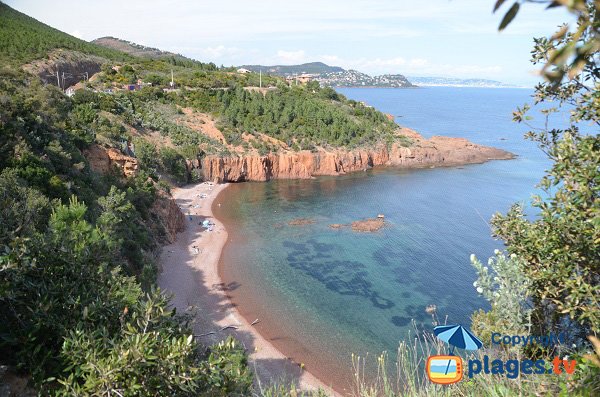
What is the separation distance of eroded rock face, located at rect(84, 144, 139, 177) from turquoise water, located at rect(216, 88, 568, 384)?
937 cm

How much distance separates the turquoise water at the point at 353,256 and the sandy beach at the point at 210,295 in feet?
2.53

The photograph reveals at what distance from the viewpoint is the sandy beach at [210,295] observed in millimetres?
17719

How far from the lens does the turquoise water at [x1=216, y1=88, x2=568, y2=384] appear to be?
20938mm

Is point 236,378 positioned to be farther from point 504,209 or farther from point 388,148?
point 388,148

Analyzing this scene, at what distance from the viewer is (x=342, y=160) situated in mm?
55656

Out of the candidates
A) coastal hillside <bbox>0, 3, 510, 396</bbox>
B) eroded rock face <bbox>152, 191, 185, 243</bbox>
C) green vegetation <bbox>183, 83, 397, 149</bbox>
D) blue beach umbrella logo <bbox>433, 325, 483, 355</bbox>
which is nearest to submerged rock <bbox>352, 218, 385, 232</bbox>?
eroded rock face <bbox>152, 191, 185, 243</bbox>

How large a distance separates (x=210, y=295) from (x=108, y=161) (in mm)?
12705

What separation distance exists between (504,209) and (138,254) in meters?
34.0

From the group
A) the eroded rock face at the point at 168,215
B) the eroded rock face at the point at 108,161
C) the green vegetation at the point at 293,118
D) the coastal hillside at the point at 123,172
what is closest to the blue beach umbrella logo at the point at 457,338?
the coastal hillside at the point at 123,172

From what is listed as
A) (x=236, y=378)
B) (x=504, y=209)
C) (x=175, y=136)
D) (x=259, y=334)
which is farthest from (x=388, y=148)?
(x=236, y=378)

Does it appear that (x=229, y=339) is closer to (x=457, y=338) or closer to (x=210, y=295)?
(x=457, y=338)

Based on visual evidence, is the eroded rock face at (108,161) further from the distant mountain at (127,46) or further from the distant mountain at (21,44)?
the distant mountain at (127,46)

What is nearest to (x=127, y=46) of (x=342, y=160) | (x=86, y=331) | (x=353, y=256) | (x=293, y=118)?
(x=293, y=118)

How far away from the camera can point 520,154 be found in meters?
70.5
